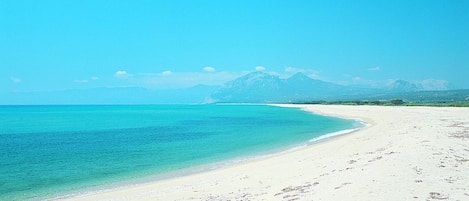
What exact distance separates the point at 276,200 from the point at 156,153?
62.2 ft

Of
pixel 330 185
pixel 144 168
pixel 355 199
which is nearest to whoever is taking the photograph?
pixel 355 199

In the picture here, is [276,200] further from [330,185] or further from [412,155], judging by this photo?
[412,155]

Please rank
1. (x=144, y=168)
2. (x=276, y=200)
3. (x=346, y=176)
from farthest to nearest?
(x=144, y=168), (x=346, y=176), (x=276, y=200)

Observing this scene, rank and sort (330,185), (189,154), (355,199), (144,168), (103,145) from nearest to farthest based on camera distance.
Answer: (355,199) → (330,185) → (144,168) → (189,154) → (103,145)

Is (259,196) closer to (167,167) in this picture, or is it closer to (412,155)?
(412,155)

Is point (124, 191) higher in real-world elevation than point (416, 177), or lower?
lower

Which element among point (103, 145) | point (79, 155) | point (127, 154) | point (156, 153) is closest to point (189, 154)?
point (156, 153)

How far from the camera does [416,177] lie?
1243 centimetres

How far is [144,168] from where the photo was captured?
75.3 ft

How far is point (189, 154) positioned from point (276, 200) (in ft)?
57.2

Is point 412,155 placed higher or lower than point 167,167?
higher

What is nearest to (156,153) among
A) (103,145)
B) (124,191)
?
(103,145)

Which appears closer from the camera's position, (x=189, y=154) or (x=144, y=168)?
(x=144, y=168)

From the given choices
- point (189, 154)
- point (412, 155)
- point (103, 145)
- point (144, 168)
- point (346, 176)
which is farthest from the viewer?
point (103, 145)
